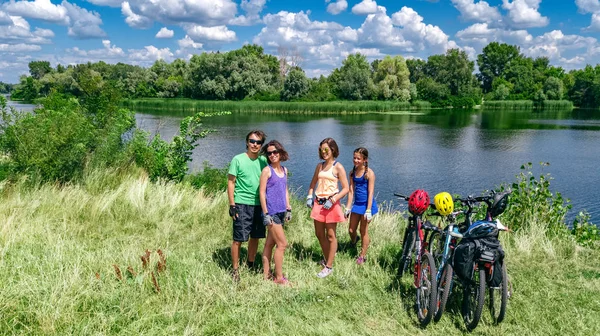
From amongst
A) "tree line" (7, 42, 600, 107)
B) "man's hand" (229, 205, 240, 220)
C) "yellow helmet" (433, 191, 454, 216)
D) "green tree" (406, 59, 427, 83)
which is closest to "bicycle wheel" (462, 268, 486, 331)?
"yellow helmet" (433, 191, 454, 216)

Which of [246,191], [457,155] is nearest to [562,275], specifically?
[246,191]

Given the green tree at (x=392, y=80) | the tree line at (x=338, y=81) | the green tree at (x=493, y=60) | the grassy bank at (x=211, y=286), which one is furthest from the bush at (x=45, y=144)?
the green tree at (x=493, y=60)

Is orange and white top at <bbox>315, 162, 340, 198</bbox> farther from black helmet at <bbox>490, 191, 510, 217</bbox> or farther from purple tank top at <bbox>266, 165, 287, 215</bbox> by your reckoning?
black helmet at <bbox>490, 191, 510, 217</bbox>

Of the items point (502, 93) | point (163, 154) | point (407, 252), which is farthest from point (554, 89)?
point (407, 252)

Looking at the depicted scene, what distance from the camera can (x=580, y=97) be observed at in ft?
237

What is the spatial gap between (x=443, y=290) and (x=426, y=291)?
0.26 meters

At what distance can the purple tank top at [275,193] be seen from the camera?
4.27 metres

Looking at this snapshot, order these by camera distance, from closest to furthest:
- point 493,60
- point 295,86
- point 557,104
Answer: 1. point 295,86
2. point 557,104
3. point 493,60

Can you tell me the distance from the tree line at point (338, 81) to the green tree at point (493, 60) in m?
4.11

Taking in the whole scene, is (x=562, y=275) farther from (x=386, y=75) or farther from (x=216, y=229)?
(x=386, y=75)

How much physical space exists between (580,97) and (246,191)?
8275 centimetres

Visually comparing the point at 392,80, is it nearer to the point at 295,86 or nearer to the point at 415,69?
the point at 295,86

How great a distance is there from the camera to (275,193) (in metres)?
4.30

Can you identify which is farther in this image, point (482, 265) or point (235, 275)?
point (235, 275)
